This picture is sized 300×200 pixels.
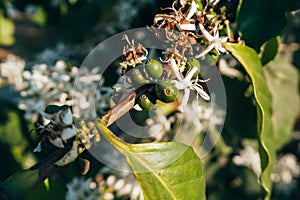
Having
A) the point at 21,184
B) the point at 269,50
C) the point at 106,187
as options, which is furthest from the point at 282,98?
the point at 21,184

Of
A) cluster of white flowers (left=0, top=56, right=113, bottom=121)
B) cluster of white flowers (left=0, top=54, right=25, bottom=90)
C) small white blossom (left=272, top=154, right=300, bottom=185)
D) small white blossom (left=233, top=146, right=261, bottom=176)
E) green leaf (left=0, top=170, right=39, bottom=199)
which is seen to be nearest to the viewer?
green leaf (left=0, top=170, right=39, bottom=199)

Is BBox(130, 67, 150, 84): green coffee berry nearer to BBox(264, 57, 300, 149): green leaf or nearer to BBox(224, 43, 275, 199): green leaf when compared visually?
BBox(224, 43, 275, 199): green leaf

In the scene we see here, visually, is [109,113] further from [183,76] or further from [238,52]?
[238,52]

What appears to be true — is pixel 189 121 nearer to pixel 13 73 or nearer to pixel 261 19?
pixel 261 19

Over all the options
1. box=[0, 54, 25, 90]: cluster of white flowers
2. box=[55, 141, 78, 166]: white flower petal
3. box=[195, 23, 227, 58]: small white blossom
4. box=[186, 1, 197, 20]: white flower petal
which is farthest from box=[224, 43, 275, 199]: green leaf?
box=[0, 54, 25, 90]: cluster of white flowers

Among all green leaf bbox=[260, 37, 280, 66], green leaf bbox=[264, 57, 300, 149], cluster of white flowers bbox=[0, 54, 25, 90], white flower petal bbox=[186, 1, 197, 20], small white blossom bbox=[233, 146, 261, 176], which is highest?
white flower petal bbox=[186, 1, 197, 20]

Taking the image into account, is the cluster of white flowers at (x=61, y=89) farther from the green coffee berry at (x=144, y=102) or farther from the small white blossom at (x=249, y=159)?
the small white blossom at (x=249, y=159)
